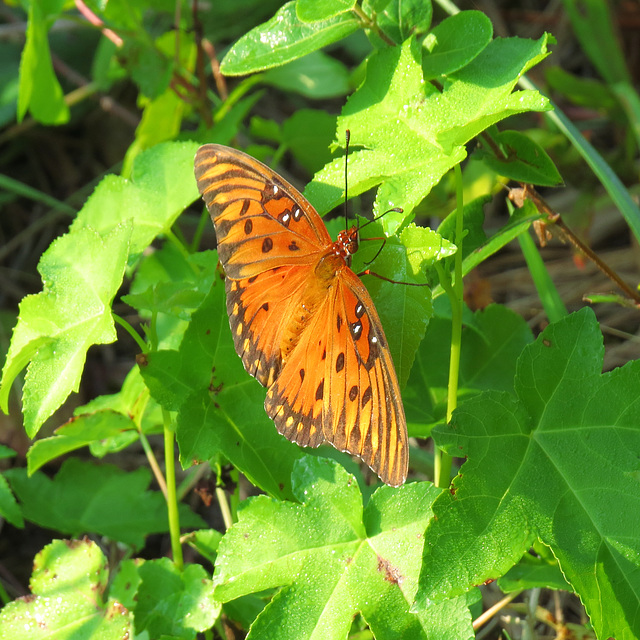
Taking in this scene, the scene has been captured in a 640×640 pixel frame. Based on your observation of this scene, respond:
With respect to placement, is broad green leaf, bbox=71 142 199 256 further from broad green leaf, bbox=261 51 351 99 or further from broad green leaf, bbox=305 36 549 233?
broad green leaf, bbox=261 51 351 99

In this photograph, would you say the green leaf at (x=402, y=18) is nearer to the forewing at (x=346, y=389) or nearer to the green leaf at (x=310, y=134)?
the forewing at (x=346, y=389)

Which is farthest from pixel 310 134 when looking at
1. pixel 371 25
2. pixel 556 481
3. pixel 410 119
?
pixel 556 481

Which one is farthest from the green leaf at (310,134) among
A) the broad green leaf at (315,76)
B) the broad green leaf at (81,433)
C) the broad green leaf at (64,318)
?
the broad green leaf at (81,433)

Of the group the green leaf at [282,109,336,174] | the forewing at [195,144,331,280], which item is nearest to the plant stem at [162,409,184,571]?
the forewing at [195,144,331,280]

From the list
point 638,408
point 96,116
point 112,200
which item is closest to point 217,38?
point 96,116

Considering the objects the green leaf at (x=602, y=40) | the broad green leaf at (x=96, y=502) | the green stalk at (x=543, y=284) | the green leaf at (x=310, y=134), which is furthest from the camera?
the green leaf at (x=602, y=40)

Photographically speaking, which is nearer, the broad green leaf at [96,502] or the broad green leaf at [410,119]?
the broad green leaf at [410,119]

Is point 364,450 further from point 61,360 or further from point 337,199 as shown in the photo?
point 61,360
